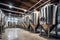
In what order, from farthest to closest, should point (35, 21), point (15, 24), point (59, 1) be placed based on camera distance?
point (15, 24)
point (35, 21)
point (59, 1)

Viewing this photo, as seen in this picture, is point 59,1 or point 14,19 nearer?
point 59,1

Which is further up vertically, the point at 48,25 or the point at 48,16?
the point at 48,16

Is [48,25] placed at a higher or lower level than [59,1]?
lower

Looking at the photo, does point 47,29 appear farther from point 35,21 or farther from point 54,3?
point 35,21

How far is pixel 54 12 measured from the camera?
538cm

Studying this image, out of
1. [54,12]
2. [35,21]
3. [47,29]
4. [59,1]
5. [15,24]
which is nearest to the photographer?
[59,1]

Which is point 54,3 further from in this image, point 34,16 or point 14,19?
point 14,19

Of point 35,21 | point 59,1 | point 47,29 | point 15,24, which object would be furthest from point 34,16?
point 15,24

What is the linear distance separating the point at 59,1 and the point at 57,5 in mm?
401

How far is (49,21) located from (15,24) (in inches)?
712

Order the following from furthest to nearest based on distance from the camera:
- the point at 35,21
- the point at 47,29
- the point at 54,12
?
the point at 35,21
the point at 47,29
the point at 54,12

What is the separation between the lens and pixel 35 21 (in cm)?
831

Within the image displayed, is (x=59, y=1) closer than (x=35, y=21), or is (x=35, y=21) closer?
(x=59, y=1)

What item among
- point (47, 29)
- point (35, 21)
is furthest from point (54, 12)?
point (35, 21)
